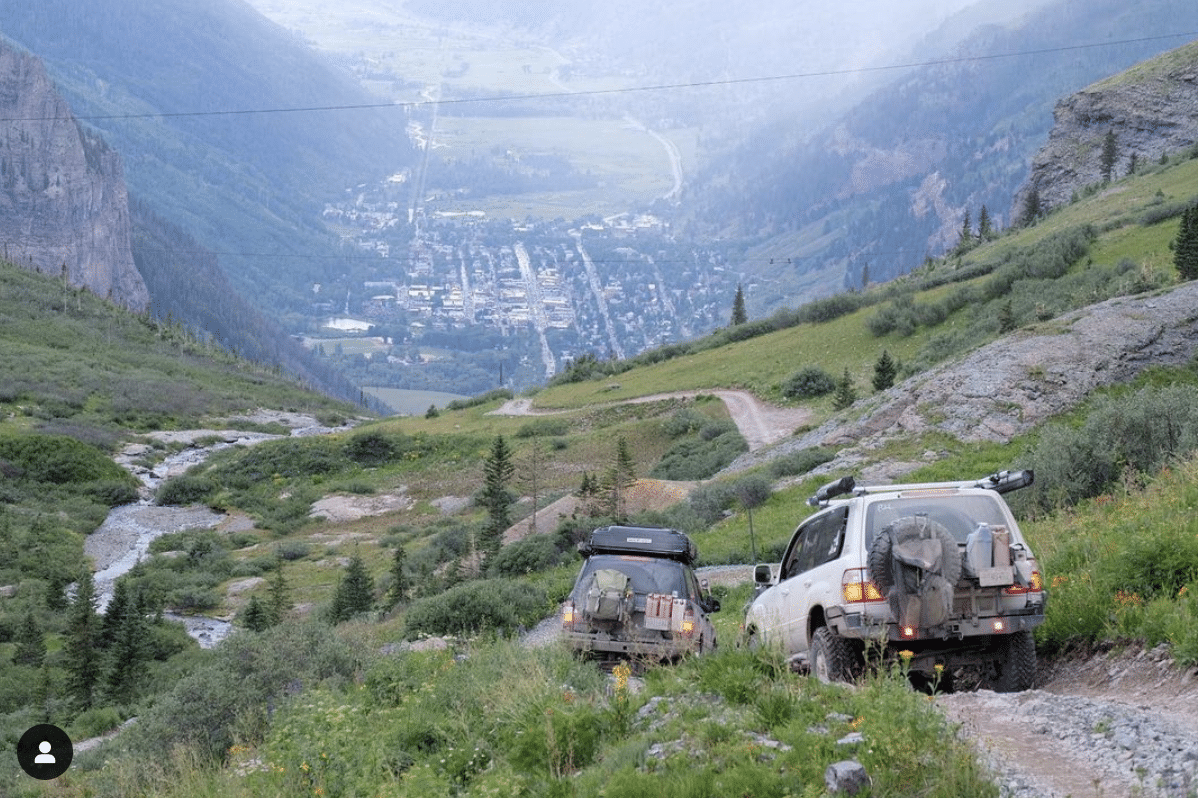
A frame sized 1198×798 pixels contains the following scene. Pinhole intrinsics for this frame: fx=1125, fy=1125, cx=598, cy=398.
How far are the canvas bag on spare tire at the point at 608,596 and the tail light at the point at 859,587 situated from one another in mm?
3625

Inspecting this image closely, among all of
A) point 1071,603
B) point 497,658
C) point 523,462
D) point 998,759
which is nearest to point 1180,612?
point 1071,603

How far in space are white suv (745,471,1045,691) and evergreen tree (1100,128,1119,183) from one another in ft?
290

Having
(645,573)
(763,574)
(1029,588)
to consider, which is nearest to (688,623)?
(645,573)

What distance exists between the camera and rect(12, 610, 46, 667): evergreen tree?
26.5m

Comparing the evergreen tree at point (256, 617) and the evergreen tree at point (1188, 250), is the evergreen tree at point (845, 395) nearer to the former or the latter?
the evergreen tree at point (1188, 250)

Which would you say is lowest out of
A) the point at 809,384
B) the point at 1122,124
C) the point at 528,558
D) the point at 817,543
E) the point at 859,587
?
the point at 859,587

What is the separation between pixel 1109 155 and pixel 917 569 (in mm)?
94104

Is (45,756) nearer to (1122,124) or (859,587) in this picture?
(859,587)

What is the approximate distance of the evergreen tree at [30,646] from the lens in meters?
26.5

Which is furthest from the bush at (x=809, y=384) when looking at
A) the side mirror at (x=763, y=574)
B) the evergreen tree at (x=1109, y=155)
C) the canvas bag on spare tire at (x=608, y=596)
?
the evergreen tree at (x=1109, y=155)

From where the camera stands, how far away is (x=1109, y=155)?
9200cm

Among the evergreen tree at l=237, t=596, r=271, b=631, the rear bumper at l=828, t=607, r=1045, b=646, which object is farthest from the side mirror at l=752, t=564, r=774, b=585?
the evergreen tree at l=237, t=596, r=271, b=631

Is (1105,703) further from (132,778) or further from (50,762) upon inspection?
(132,778)

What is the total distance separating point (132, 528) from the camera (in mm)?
50625
